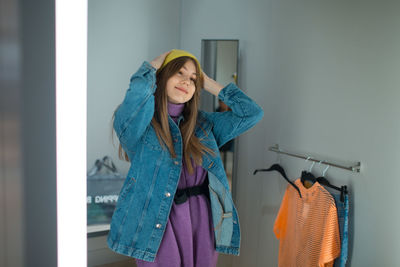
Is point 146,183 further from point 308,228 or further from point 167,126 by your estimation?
point 308,228

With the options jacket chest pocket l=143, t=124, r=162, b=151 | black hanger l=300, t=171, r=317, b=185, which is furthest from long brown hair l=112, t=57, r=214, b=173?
black hanger l=300, t=171, r=317, b=185

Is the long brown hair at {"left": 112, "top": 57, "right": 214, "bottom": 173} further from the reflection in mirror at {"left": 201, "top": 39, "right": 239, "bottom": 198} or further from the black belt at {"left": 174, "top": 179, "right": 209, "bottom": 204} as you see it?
the reflection in mirror at {"left": 201, "top": 39, "right": 239, "bottom": 198}

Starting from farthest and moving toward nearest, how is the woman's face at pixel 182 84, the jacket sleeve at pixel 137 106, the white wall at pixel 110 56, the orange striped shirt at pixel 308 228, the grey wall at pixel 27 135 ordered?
the white wall at pixel 110 56
the orange striped shirt at pixel 308 228
the woman's face at pixel 182 84
the jacket sleeve at pixel 137 106
the grey wall at pixel 27 135

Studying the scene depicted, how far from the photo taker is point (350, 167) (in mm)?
924

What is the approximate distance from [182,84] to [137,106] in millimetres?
162

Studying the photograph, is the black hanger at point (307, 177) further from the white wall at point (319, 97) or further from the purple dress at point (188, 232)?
the purple dress at point (188, 232)

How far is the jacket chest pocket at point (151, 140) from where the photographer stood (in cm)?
Result: 83

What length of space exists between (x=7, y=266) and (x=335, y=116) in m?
0.96

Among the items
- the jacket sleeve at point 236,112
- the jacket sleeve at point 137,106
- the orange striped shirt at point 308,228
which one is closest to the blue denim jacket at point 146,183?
the jacket sleeve at point 137,106

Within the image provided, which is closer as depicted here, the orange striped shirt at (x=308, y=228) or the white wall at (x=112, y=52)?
the orange striped shirt at (x=308, y=228)

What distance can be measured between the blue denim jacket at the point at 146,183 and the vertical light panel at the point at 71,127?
0.36 m

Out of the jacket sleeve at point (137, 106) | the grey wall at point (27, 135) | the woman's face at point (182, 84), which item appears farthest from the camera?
the woman's face at point (182, 84)

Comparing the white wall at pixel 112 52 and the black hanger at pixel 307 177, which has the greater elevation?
the white wall at pixel 112 52

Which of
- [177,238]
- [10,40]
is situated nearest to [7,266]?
[10,40]
